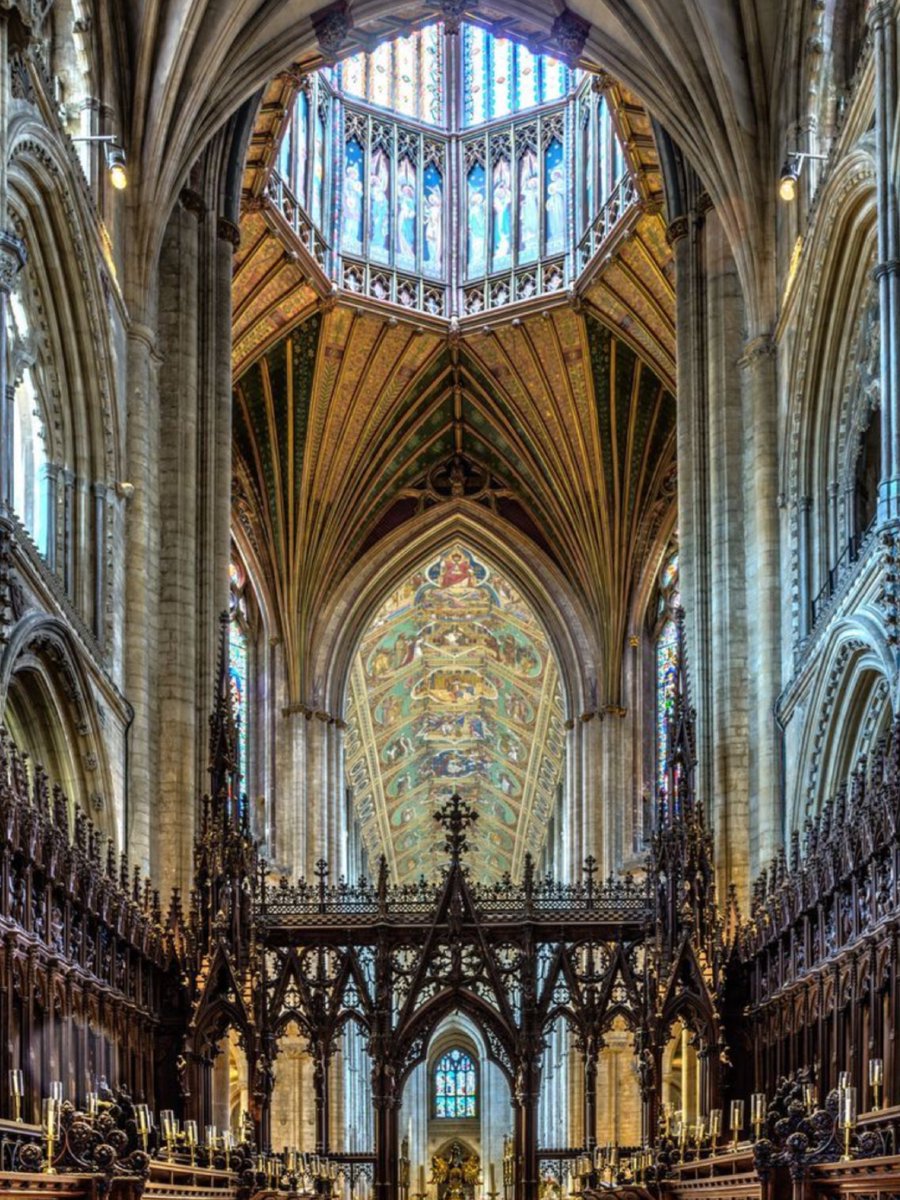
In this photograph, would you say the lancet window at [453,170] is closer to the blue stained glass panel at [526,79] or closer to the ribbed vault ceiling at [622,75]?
the blue stained glass panel at [526,79]

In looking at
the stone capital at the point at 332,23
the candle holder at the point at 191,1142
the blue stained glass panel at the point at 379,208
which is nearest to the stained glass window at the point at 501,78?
Answer: the blue stained glass panel at the point at 379,208

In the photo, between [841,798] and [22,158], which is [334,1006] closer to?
[841,798]

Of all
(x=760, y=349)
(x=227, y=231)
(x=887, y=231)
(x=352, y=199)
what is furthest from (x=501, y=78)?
(x=887, y=231)

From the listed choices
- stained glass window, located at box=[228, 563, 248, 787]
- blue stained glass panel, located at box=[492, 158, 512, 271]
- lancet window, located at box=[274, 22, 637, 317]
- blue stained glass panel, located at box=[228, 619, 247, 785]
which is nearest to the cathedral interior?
lancet window, located at box=[274, 22, 637, 317]

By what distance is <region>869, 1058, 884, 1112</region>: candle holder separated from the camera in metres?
16.9

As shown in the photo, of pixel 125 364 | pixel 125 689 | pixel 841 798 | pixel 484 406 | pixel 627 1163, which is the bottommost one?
pixel 627 1163

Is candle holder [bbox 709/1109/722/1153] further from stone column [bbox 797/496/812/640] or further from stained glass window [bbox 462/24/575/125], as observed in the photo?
stained glass window [bbox 462/24/575/125]

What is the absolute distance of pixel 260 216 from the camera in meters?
37.0

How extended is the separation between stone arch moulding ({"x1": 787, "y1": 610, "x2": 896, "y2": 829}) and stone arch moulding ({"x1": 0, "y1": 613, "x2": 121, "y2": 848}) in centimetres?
850

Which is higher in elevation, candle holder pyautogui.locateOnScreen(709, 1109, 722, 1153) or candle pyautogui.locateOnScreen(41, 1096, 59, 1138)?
candle pyautogui.locateOnScreen(41, 1096, 59, 1138)

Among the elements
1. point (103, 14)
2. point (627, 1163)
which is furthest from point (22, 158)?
point (627, 1163)

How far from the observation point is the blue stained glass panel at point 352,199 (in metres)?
40.8

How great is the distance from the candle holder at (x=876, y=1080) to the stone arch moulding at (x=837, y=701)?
13.9 ft

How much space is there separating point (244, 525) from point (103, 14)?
1795 centimetres
